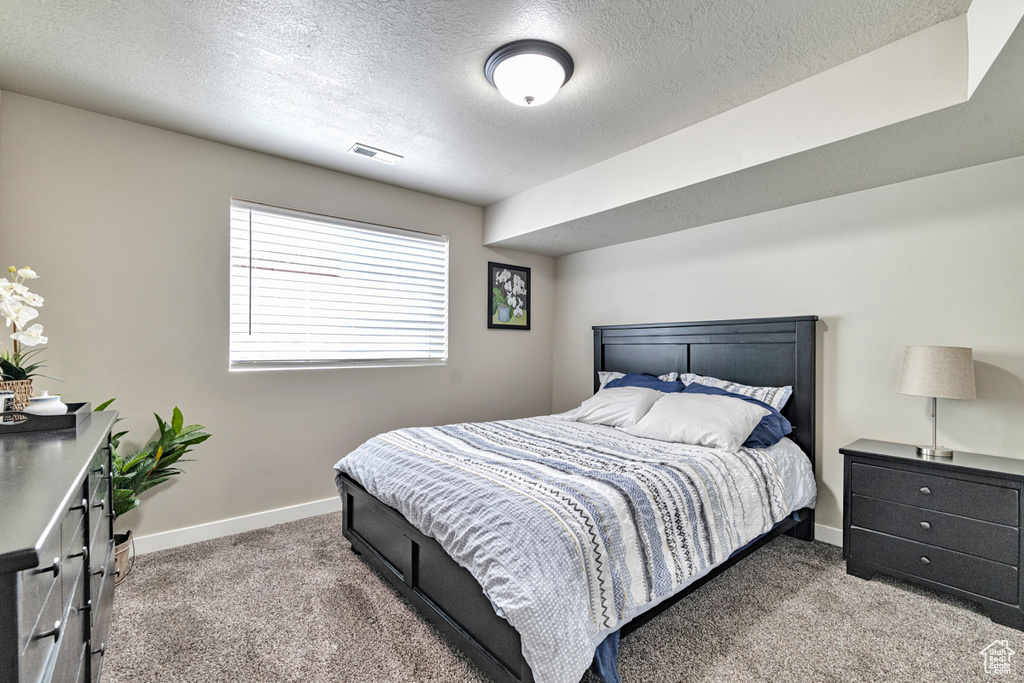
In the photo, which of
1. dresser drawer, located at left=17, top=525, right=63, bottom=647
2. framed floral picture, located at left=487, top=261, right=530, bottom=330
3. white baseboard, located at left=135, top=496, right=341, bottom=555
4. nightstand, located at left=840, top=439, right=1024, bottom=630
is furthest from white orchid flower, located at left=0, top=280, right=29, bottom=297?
nightstand, located at left=840, top=439, right=1024, bottom=630

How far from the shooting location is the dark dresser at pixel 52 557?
Result: 0.69 m

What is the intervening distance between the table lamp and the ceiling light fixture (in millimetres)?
2263

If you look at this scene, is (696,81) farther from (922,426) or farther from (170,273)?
(170,273)

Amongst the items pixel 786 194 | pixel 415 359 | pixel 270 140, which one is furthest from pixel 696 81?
pixel 415 359

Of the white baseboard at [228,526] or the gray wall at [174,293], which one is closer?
the gray wall at [174,293]

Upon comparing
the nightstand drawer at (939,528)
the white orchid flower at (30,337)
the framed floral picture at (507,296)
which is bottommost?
the nightstand drawer at (939,528)

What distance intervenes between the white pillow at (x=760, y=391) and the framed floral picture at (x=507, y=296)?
1.78 meters

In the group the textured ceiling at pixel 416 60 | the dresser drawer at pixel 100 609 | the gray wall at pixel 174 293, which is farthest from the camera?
the gray wall at pixel 174 293

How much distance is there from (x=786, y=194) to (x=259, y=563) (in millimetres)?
3816

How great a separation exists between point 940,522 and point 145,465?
4.05m

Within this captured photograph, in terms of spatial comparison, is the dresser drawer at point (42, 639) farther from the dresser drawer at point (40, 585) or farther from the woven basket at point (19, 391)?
the woven basket at point (19, 391)

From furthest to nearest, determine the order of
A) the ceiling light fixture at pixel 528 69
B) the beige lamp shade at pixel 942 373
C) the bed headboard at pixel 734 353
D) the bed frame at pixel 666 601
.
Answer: the bed headboard at pixel 734 353, the beige lamp shade at pixel 942 373, the ceiling light fixture at pixel 528 69, the bed frame at pixel 666 601

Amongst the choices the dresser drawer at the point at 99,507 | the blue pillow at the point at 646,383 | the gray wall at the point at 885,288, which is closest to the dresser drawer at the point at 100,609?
the dresser drawer at the point at 99,507

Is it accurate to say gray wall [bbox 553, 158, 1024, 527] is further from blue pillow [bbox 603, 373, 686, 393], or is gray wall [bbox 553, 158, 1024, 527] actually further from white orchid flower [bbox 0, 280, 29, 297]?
white orchid flower [bbox 0, 280, 29, 297]
